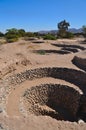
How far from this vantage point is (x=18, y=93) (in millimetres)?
15781

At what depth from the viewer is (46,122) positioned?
985 cm

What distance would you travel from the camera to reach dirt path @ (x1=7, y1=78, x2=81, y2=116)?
13458mm

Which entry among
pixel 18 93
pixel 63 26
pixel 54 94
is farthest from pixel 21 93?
pixel 63 26

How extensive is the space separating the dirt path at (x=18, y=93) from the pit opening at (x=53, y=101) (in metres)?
0.44

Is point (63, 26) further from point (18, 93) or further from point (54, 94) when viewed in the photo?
point (18, 93)

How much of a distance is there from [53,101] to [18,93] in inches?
118

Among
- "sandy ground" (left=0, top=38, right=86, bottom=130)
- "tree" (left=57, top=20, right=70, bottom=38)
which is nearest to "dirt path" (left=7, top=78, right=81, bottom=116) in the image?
"sandy ground" (left=0, top=38, right=86, bottom=130)

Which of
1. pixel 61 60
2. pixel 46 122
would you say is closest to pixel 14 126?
pixel 46 122

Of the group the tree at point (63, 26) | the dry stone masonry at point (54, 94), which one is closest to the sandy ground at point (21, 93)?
the dry stone masonry at point (54, 94)

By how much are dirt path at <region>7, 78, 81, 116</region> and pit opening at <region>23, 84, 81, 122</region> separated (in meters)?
0.44

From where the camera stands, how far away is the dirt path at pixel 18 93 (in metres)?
13.5

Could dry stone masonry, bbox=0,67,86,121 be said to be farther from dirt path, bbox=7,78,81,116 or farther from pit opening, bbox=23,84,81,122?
dirt path, bbox=7,78,81,116

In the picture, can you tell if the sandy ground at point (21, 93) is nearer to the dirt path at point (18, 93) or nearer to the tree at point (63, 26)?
the dirt path at point (18, 93)

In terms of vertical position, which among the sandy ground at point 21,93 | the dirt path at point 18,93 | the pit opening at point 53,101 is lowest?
the pit opening at point 53,101
